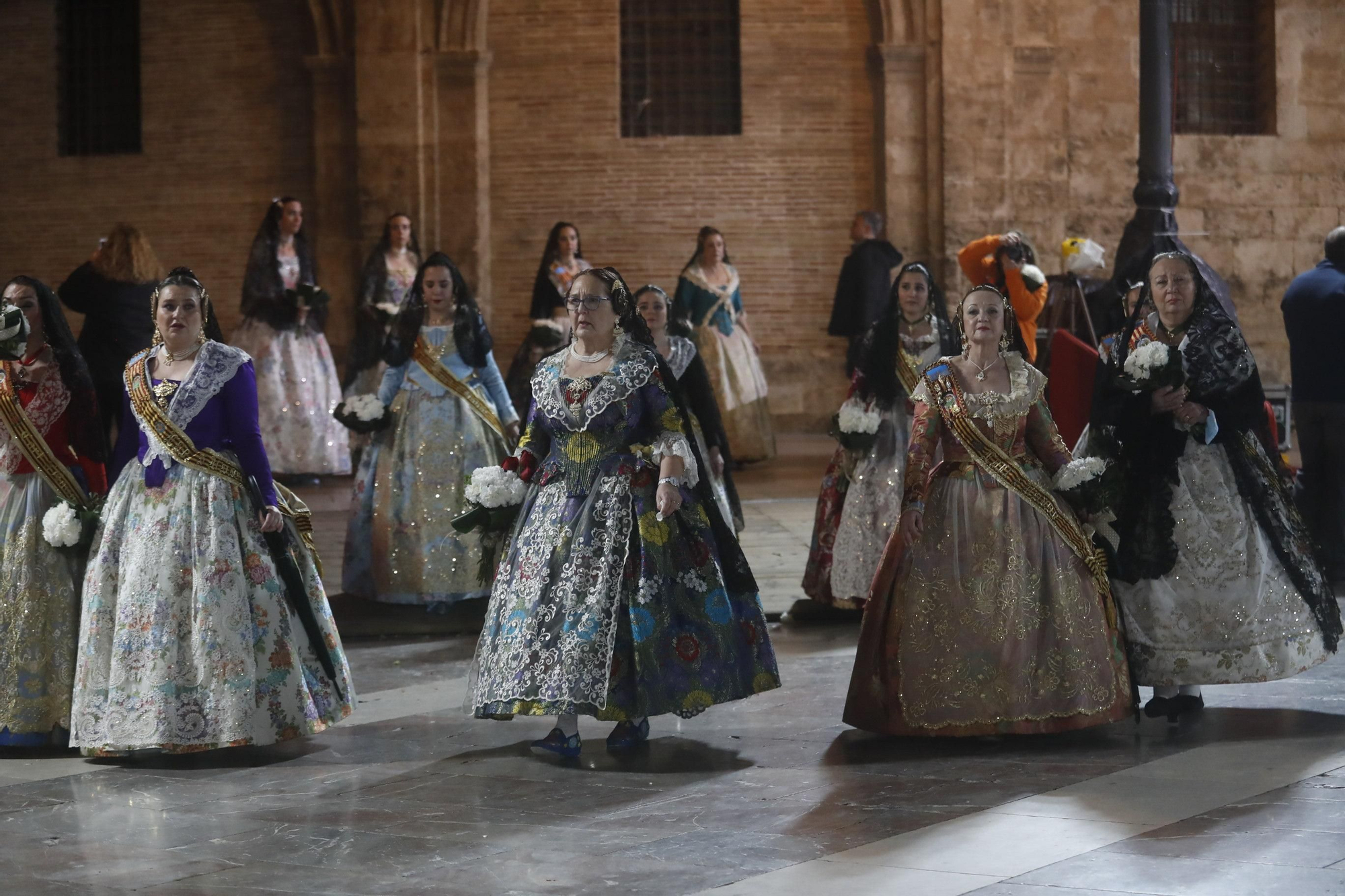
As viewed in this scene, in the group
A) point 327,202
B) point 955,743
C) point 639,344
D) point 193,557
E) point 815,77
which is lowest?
point 955,743

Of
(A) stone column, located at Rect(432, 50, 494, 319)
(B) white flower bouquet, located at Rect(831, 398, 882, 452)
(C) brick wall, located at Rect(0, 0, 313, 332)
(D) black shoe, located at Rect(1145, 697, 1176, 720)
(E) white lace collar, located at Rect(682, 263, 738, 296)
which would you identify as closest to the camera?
(D) black shoe, located at Rect(1145, 697, 1176, 720)

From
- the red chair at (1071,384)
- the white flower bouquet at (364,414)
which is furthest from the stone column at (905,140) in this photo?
the white flower bouquet at (364,414)

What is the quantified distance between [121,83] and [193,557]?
41.4 ft

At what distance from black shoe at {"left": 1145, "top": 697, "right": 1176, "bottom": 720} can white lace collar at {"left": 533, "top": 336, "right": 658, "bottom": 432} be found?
1999 millimetres

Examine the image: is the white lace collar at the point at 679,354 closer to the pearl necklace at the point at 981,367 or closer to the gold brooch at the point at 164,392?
the pearl necklace at the point at 981,367

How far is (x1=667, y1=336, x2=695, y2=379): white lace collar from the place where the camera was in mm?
8297

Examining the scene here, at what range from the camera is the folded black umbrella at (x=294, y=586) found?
6.05 m

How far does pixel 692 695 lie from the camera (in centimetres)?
580

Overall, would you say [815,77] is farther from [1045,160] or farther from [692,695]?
[692,695]

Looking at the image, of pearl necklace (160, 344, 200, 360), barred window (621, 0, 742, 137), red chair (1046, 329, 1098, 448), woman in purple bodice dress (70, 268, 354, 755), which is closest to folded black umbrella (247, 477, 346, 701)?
woman in purple bodice dress (70, 268, 354, 755)

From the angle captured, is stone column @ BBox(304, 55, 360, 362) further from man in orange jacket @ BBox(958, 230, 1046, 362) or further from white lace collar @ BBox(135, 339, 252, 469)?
white lace collar @ BBox(135, 339, 252, 469)

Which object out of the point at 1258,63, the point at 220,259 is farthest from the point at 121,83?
the point at 1258,63

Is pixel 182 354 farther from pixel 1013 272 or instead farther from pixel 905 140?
pixel 905 140

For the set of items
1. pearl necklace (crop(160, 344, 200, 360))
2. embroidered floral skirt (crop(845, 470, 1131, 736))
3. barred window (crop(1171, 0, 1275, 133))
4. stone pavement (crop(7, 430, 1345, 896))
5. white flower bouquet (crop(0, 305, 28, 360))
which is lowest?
stone pavement (crop(7, 430, 1345, 896))
